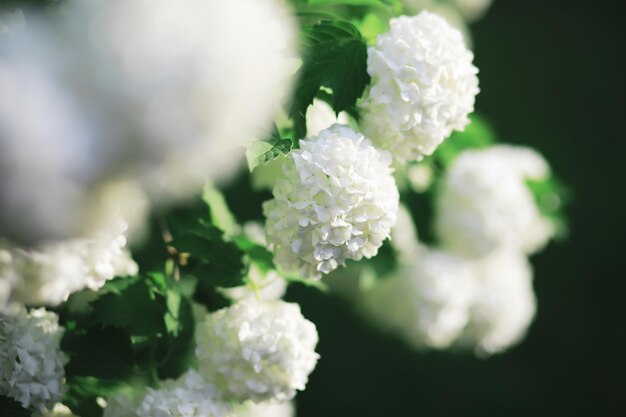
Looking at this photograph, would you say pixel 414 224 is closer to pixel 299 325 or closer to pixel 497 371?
pixel 299 325

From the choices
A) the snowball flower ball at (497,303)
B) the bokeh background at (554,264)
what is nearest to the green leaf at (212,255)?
the snowball flower ball at (497,303)

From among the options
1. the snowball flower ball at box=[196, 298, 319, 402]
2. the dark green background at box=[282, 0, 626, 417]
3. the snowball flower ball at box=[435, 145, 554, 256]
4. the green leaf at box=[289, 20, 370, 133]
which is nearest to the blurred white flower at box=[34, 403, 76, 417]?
the snowball flower ball at box=[196, 298, 319, 402]

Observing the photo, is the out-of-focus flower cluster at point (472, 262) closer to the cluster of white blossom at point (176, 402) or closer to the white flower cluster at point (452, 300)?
the white flower cluster at point (452, 300)

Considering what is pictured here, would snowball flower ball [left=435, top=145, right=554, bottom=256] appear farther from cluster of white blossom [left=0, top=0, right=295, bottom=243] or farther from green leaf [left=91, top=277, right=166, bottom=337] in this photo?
cluster of white blossom [left=0, top=0, right=295, bottom=243]

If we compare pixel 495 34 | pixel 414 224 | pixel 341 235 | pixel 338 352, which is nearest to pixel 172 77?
pixel 341 235

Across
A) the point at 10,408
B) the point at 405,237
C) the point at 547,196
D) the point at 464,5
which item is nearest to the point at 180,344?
the point at 10,408

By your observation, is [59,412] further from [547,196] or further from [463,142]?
[547,196]
